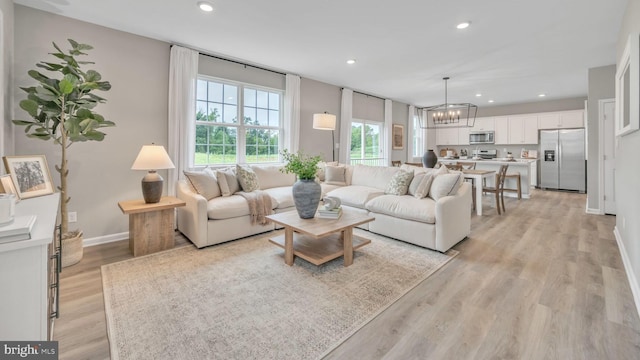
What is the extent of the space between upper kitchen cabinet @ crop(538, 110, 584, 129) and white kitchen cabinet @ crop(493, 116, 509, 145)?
2.56ft

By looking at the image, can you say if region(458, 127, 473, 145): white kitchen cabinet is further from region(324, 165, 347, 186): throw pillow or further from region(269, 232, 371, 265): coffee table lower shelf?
region(269, 232, 371, 265): coffee table lower shelf

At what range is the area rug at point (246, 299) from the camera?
164 cm

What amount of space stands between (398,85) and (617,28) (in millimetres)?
3374

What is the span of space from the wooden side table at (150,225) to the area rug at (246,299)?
140 mm

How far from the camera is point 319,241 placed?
300 cm

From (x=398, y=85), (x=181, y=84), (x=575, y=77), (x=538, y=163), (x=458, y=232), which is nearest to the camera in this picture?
(x=458, y=232)

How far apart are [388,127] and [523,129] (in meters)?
4.00

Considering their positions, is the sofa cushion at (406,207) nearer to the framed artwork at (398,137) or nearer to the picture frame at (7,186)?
the picture frame at (7,186)

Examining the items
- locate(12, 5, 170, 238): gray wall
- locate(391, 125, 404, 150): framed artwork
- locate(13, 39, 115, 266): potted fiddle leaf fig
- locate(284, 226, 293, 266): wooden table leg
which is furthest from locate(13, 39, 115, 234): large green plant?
locate(391, 125, 404, 150): framed artwork

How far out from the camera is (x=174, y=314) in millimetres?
1939

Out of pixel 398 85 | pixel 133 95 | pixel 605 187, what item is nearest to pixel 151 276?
pixel 133 95

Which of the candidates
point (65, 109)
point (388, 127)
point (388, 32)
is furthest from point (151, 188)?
point (388, 127)

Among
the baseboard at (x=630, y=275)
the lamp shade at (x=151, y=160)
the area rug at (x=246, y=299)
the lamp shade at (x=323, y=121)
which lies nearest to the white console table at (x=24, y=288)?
the area rug at (x=246, y=299)

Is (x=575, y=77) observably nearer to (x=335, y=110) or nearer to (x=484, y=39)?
(x=484, y=39)
